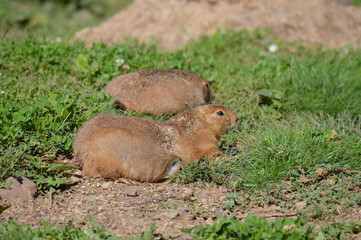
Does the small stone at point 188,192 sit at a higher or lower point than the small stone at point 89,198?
lower

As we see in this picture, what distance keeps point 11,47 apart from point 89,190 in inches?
123

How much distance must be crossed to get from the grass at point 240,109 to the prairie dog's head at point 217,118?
137 millimetres

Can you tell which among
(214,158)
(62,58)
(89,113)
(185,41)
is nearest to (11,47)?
(62,58)

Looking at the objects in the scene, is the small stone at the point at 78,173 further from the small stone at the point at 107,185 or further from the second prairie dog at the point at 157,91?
the second prairie dog at the point at 157,91

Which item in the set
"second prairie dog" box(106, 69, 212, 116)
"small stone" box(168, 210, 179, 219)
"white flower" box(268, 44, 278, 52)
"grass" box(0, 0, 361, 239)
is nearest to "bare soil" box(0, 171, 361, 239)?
"small stone" box(168, 210, 179, 219)

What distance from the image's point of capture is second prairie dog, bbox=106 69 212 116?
5.99m

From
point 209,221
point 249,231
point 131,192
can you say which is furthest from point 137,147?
point 249,231

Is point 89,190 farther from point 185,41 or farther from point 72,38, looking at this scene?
point 185,41

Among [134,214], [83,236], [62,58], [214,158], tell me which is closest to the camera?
[83,236]

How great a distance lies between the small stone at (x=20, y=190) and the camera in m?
4.27

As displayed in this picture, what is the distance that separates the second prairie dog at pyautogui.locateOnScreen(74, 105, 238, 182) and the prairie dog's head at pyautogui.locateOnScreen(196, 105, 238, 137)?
0.82 ft

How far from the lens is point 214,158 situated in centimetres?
514

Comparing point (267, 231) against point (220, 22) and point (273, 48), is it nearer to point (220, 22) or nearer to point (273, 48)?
point (273, 48)

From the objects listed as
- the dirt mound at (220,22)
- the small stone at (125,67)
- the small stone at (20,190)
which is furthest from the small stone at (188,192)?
the dirt mound at (220,22)
